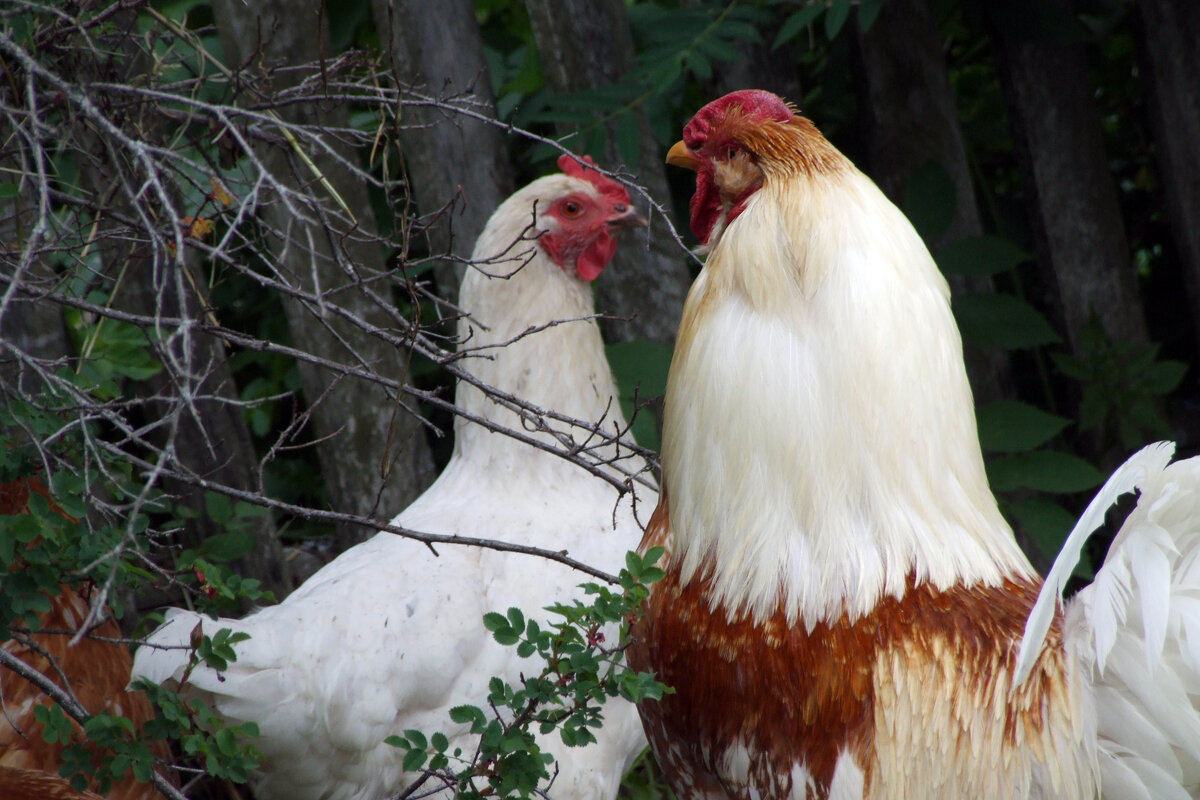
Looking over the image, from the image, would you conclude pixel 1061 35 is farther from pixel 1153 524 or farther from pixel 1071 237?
pixel 1153 524

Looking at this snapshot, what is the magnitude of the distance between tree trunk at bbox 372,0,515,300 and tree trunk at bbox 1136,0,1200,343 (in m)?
2.22

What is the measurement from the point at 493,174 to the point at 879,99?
4.75 feet

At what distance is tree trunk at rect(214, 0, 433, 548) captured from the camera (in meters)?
3.24

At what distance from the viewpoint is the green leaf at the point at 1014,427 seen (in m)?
3.44

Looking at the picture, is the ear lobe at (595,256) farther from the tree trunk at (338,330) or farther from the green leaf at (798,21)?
the green leaf at (798,21)

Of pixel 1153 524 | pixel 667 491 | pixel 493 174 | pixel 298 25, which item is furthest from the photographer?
pixel 493 174

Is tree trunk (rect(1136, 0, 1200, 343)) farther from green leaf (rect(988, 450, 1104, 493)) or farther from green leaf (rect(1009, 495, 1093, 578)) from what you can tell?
green leaf (rect(1009, 495, 1093, 578))

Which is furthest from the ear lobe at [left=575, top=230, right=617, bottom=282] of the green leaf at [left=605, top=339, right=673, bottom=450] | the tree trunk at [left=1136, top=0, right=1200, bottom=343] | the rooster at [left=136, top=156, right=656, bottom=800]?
the tree trunk at [left=1136, top=0, right=1200, bottom=343]

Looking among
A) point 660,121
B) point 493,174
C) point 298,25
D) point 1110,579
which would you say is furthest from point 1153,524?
point 298,25

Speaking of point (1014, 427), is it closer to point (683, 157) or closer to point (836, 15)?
point (836, 15)

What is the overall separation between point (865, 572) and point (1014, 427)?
179 cm

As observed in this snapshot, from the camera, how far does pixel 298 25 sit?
10.7ft

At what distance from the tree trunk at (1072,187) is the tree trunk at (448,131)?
186cm

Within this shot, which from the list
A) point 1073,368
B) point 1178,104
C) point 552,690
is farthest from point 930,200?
point 552,690
